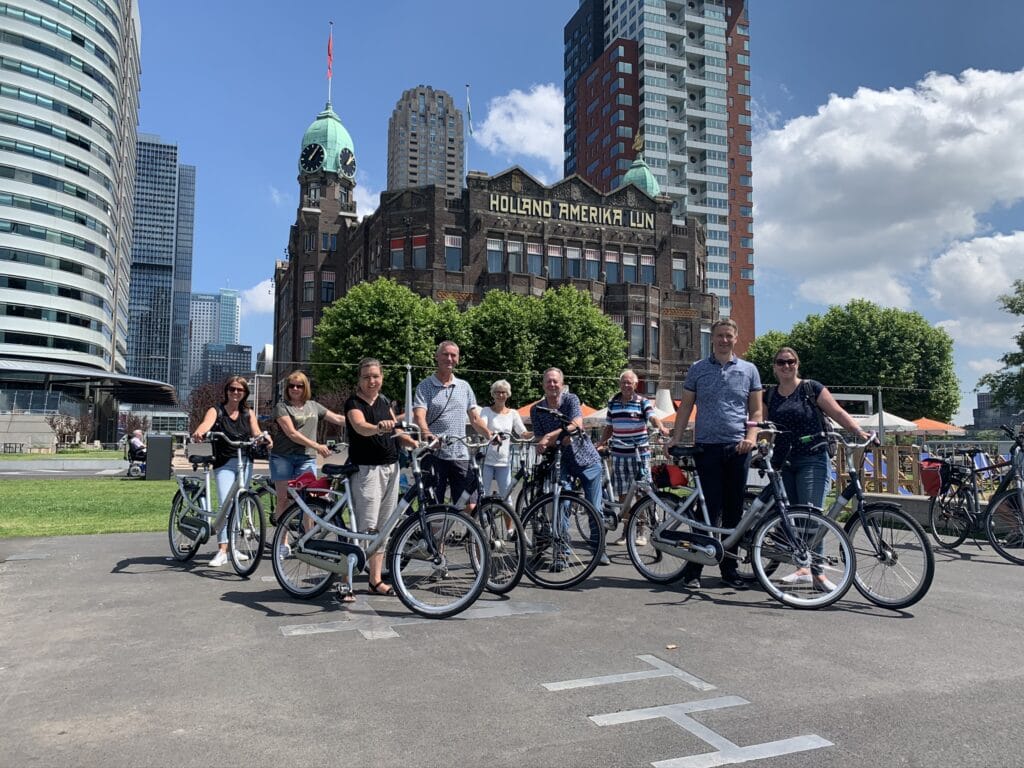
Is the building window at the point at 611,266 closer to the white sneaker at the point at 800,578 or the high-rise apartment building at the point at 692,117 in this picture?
the white sneaker at the point at 800,578

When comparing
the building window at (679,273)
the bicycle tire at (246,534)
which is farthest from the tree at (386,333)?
the bicycle tire at (246,534)

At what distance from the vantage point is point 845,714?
3.52m

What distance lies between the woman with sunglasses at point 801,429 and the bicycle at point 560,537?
1723 millimetres

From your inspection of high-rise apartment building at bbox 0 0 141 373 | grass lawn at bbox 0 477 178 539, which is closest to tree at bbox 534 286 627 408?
grass lawn at bbox 0 477 178 539

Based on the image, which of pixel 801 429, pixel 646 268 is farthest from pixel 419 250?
pixel 801 429

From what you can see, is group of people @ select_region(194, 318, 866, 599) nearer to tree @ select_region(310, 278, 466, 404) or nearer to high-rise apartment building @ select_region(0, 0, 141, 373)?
tree @ select_region(310, 278, 466, 404)

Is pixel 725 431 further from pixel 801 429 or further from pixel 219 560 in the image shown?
pixel 219 560

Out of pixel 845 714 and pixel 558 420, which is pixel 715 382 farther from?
pixel 845 714

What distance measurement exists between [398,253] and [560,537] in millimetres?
45445

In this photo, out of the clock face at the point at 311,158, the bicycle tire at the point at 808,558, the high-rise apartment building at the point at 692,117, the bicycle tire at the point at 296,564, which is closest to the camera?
the bicycle tire at the point at 808,558

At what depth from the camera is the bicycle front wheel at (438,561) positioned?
5.43 meters

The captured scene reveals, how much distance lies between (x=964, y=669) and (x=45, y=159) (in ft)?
271

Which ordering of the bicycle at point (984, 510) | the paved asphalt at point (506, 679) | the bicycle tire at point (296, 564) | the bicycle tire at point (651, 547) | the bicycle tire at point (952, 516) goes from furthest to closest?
1. the bicycle tire at point (952, 516)
2. the bicycle at point (984, 510)
3. the bicycle tire at point (651, 547)
4. the bicycle tire at point (296, 564)
5. the paved asphalt at point (506, 679)

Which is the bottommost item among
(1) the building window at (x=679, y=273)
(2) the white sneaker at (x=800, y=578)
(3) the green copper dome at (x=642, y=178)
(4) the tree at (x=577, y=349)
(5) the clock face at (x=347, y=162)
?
(2) the white sneaker at (x=800, y=578)
